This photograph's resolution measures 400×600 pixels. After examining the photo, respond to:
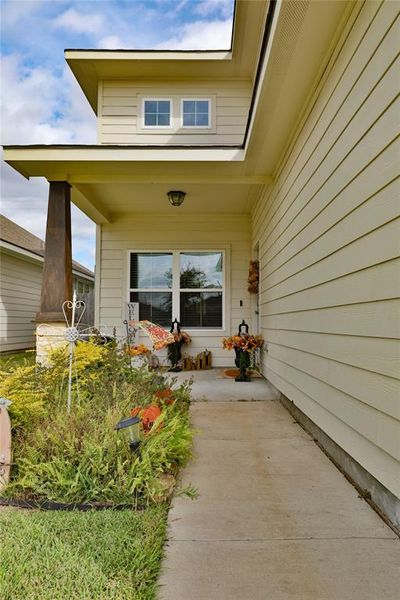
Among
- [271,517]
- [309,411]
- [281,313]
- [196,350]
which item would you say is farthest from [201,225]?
[271,517]

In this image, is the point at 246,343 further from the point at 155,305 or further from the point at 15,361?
the point at 15,361

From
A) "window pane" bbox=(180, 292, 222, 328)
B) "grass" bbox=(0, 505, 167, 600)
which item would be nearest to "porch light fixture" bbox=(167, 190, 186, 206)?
"window pane" bbox=(180, 292, 222, 328)

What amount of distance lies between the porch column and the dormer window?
7.29 feet

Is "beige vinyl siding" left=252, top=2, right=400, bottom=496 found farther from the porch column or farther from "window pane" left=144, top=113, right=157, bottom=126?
"window pane" left=144, top=113, right=157, bottom=126

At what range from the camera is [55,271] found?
194 inches

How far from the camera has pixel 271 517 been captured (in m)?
2.02

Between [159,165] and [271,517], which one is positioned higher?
[159,165]

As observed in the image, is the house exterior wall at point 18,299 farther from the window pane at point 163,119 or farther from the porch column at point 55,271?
the window pane at point 163,119

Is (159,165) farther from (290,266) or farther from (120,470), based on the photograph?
(120,470)

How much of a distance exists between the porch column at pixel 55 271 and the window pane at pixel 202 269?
269 centimetres

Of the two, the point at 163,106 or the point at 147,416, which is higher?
the point at 163,106

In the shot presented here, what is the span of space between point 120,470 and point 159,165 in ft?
12.4

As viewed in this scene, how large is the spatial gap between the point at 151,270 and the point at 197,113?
9.24 ft

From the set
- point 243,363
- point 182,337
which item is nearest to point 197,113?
point 182,337
